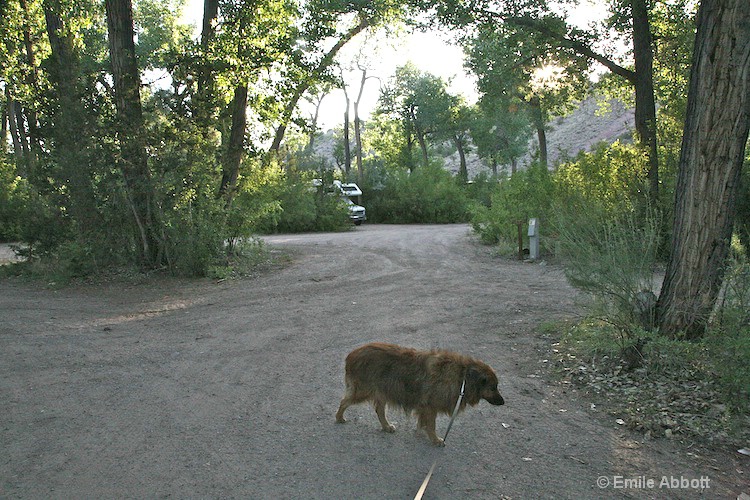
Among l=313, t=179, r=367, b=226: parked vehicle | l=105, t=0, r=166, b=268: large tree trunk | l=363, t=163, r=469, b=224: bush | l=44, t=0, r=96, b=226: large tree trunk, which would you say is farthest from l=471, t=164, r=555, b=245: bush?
l=363, t=163, r=469, b=224: bush

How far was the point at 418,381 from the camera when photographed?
4535 millimetres

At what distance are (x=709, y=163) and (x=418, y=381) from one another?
4035 mm

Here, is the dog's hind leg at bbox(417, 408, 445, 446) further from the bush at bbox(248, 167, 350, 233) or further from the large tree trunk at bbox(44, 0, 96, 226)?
the bush at bbox(248, 167, 350, 233)

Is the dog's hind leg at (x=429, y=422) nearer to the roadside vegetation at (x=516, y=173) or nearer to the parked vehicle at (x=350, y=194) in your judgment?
the roadside vegetation at (x=516, y=173)

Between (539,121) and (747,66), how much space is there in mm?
30047

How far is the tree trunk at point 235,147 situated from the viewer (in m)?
14.7

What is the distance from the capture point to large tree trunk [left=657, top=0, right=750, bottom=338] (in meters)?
6.09

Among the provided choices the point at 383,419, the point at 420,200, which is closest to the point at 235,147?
the point at 383,419

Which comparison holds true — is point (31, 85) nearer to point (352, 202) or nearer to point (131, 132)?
point (131, 132)

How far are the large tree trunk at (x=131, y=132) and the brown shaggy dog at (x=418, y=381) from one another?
9.24 m

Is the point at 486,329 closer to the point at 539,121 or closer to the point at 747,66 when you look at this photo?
the point at 747,66

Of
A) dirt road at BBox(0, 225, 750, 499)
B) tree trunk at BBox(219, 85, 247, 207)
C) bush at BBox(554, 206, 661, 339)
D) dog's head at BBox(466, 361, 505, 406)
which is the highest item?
tree trunk at BBox(219, 85, 247, 207)

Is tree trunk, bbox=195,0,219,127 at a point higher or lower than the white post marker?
higher

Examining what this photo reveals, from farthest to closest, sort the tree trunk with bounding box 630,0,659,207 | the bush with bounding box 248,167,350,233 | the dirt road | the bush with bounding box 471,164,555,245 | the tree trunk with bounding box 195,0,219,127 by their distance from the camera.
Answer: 1. the bush with bounding box 248,167,350,233
2. the bush with bounding box 471,164,555,245
3. the tree trunk with bounding box 630,0,659,207
4. the tree trunk with bounding box 195,0,219,127
5. the dirt road
